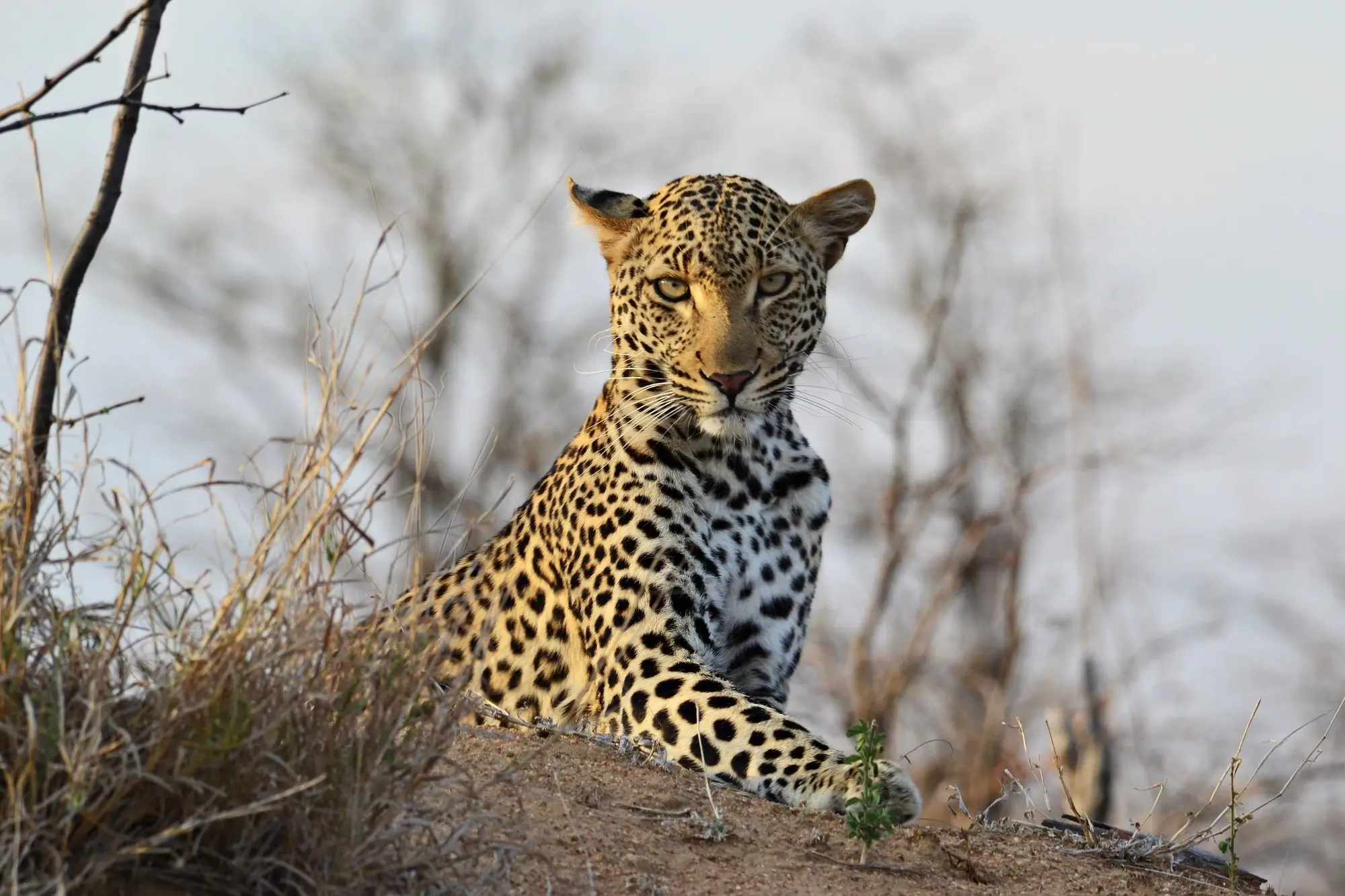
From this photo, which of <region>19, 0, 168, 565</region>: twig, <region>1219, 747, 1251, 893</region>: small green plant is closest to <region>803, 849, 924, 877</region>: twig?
<region>1219, 747, 1251, 893</region>: small green plant

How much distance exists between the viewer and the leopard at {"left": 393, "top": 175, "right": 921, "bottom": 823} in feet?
23.9

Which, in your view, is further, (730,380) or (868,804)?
(730,380)

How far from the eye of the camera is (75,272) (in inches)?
211

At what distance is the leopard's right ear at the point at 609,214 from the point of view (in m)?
8.08

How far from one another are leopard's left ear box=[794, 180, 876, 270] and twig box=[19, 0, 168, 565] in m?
3.28

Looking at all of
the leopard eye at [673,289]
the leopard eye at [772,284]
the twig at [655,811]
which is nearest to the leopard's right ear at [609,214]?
the leopard eye at [673,289]

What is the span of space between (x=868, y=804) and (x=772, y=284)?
299 centimetres

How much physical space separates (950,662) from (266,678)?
60.9ft

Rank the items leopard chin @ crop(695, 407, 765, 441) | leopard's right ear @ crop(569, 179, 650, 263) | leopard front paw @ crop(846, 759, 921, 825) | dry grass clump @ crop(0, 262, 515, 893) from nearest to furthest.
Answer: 1. dry grass clump @ crop(0, 262, 515, 893)
2. leopard front paw @ crop(846, 759, 921, 825)
3. leopard chin @ crop(695, 407, 765, 441)
4. leopard's right ear @ crop(569, 179, 650, 263)

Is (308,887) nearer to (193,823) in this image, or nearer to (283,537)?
(193,823)

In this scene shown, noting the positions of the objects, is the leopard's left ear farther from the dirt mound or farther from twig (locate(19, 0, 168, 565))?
twig (locate(19, 0, 168, 565))

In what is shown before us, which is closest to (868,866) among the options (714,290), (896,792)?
(896,792)

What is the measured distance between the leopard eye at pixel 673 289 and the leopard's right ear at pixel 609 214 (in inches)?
16.2

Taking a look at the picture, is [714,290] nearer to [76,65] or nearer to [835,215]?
[835,215]
